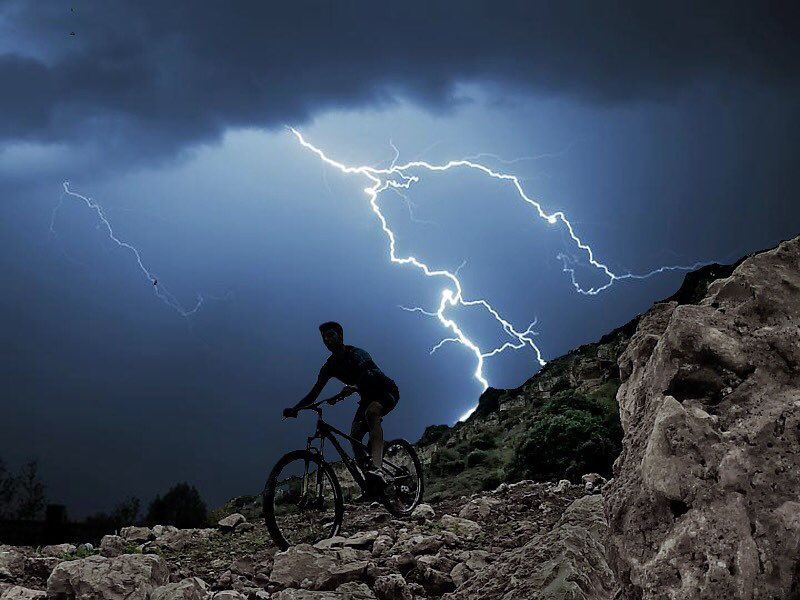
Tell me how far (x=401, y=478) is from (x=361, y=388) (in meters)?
1.90

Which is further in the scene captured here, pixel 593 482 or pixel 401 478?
pixel 593 482

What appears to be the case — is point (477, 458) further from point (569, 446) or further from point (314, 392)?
point (314, 392)

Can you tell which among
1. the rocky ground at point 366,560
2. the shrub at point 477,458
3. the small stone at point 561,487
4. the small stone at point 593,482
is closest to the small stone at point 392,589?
the rocky ground at point 366,560

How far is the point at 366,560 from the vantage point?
6.88 metres

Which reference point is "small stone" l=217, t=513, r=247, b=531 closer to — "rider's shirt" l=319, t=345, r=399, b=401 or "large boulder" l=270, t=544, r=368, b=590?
"rider's shirt" l=319, t=345, r=399, b=401

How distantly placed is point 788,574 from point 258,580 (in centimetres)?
583

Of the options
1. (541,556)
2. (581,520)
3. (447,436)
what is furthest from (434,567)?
(447,436)

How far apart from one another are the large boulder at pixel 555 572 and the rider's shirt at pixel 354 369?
486 cm

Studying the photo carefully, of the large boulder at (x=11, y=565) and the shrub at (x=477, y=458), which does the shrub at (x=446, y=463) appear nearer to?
the shrub at (x=477, y=458)

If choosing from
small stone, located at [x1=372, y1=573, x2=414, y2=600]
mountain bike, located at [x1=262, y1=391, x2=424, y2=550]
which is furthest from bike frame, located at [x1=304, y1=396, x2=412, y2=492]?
small stone, located at [x1=372, y1=573, x2=414, y2=600]

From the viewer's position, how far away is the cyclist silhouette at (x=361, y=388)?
888 cm

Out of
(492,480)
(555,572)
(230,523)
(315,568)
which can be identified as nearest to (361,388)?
(315,568)

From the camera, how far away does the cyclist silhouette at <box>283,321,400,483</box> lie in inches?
350

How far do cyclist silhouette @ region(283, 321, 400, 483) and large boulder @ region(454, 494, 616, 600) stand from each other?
4868mm
